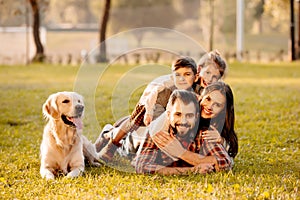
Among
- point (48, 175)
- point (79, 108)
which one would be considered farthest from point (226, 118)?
point (48, 175)

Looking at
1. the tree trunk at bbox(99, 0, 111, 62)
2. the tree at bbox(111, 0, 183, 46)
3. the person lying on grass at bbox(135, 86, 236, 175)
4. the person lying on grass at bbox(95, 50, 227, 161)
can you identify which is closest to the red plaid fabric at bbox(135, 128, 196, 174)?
the person lying on grass at bbox(135, 86, 236, 175)

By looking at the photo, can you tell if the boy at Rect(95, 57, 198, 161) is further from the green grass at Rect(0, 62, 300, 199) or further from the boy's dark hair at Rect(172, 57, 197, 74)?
the green grass at Rect(0, 62, 300, 199)

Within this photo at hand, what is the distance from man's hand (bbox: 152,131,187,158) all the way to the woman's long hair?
1.38ft

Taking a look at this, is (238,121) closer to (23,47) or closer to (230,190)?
(230,190)

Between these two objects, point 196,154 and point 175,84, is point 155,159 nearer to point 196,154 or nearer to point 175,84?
point 196,154

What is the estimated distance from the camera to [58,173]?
6.06m

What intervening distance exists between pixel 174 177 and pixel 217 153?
0.51m

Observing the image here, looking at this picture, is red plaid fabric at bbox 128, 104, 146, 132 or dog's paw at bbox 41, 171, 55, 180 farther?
red plaid fabric at bbox 128, 104, 146, 132

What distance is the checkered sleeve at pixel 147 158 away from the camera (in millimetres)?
5996

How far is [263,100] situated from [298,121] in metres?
2.94

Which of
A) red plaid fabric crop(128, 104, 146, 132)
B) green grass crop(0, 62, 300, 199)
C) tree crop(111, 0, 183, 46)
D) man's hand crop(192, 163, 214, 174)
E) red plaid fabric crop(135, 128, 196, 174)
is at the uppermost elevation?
tree crop(111, 0, 183, 46)

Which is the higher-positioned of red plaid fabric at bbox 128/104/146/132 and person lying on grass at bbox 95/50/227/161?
person lying on grass at bbox 95/50/227/161

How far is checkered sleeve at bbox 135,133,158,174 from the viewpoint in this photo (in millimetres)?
5996

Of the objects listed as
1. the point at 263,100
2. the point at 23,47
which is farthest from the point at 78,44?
the point at 263,100
